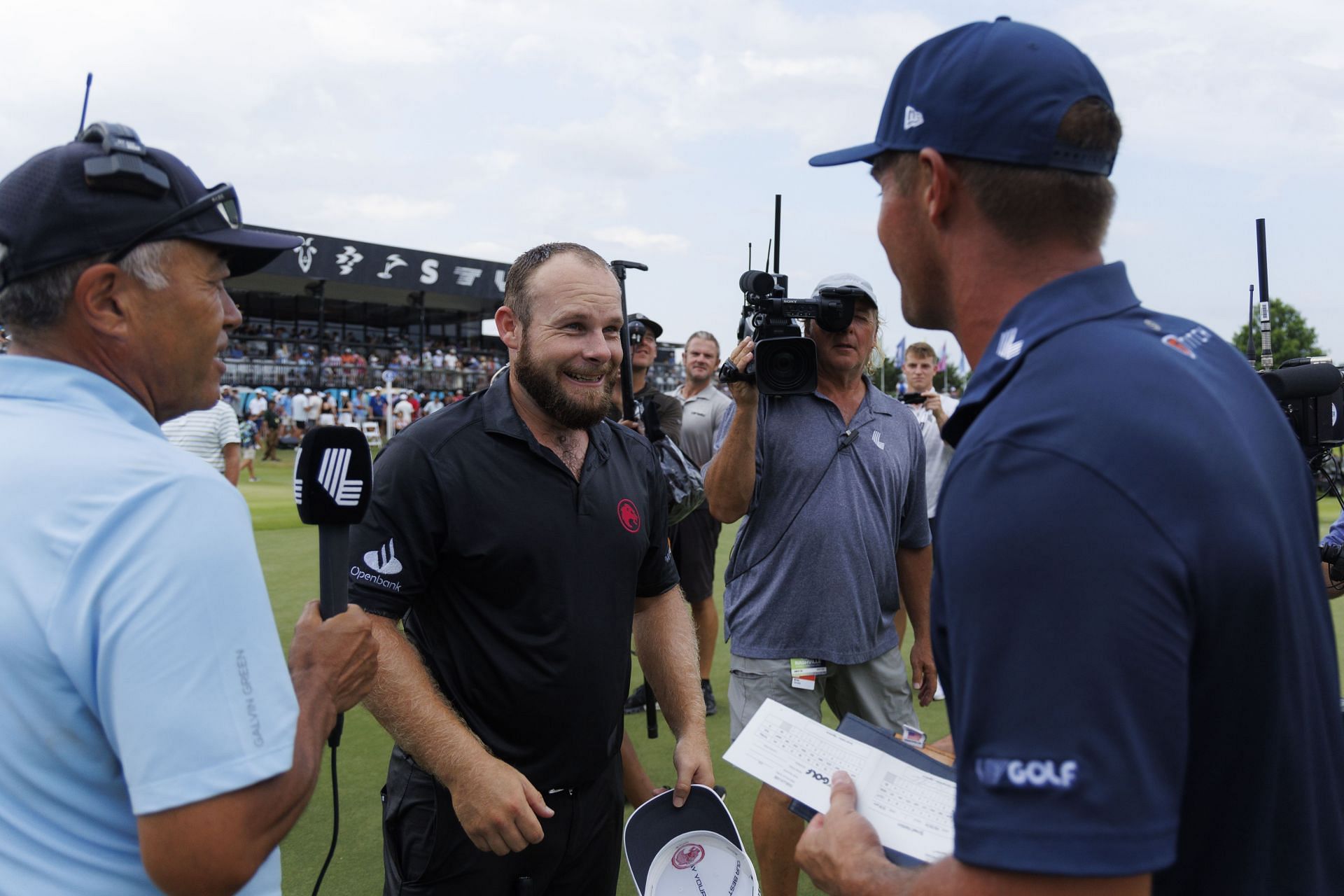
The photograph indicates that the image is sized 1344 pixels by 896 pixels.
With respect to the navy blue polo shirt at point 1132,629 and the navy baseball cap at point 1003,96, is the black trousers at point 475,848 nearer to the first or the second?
the navy blue polo shirt at point 1132,629

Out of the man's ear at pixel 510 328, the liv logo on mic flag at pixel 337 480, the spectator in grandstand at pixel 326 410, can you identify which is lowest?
the spectator in grandstand at pixel 326 410

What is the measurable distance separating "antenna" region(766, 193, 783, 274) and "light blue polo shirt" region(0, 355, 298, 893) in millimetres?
2619

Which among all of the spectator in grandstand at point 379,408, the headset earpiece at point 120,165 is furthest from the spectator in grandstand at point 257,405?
the headset earpiece at point 120,165

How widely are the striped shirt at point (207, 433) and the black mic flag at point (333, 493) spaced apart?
6.20 metres

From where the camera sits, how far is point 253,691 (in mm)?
1194

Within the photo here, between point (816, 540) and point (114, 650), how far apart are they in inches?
106

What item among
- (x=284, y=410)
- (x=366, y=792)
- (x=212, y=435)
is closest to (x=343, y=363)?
(x=284, y=410)

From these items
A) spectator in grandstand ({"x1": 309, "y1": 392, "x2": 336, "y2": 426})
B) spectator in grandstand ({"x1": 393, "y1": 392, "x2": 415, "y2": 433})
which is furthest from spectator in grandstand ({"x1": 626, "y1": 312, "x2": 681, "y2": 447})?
spectator in grandstand ({"x1": 393, "y1": 392, "x2": 415, "y2": 433})

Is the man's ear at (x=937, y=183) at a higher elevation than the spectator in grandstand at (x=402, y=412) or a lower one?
higher

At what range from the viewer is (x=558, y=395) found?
2551 millimetres

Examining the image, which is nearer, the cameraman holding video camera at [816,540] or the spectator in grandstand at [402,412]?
the cameraman holding video camera at [816,540]

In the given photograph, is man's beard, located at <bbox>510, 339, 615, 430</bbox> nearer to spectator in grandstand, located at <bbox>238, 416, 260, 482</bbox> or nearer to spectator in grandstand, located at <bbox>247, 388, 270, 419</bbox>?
spectator in grandstand, located at <bbox>238, 416, 260, 482</bbox>

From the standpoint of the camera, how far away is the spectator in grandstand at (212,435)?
721 cm

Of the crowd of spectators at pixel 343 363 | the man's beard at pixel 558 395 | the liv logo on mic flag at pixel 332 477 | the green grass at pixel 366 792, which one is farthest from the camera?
the crowd of spectators at pixel 343 363
